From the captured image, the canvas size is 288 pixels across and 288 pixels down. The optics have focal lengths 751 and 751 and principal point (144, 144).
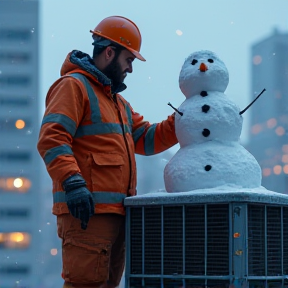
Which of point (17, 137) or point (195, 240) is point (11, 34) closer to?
point (17, 137)

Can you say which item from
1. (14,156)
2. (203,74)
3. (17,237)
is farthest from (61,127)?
(17,237)

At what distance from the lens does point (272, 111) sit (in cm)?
644

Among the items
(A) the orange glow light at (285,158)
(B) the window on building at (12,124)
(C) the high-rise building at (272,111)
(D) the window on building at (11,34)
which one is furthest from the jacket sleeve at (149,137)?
(A) the orange glow light at (285,158)

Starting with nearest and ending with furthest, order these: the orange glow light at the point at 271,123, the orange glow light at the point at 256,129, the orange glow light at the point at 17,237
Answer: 1. the orange glow light at the point at 271,123
2. the orange glow light at the point at 256,129
3. the orange glow light at the point at 17,237

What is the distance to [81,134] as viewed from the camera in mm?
2215

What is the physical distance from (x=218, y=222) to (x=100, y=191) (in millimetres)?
366

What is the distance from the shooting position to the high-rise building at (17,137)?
6.43 metres

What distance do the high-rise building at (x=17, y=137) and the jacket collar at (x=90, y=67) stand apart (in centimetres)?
241

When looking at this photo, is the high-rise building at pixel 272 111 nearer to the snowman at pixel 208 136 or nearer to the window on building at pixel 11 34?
the window on building at pixel 11 34

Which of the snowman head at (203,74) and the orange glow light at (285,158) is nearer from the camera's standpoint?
the snowman head at (203,74)

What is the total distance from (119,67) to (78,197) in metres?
0.49

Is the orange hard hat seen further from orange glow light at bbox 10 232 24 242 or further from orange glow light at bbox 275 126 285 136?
orange glow light at bbox 10 232 24 242

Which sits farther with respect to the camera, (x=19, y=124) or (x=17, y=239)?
(x=17, y=239)

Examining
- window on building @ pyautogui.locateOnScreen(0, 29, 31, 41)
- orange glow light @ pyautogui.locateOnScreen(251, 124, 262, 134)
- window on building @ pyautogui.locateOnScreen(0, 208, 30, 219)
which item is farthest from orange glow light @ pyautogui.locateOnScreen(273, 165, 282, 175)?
window on building @ pyautogui.locateOnScreen(0, 208, 30, 219)
